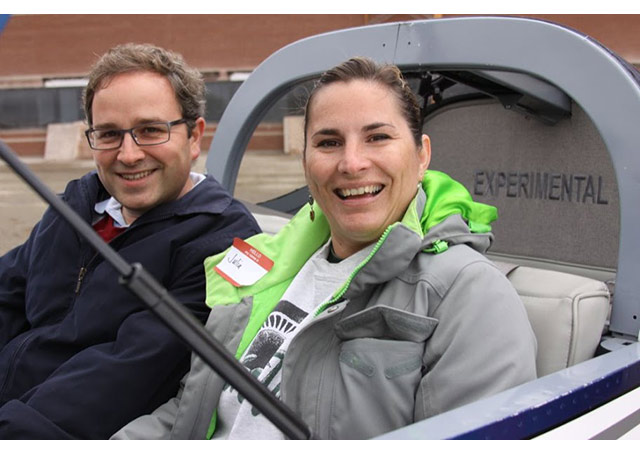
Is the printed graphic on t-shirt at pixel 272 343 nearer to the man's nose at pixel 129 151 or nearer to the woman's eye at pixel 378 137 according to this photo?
the woman's eye at pixel 378 137

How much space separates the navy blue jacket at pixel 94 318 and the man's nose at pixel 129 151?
0.53 feet

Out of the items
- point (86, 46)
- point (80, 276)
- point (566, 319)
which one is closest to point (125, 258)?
point (80, 276)

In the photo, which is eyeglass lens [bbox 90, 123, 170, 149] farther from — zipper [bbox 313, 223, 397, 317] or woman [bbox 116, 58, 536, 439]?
zipper [bbox 313, 223, 397, 317]

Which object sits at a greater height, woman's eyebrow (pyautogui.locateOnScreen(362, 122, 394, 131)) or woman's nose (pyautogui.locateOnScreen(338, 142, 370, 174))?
woman's eyebrow (pyautogui.locateOnScreen(362, 122, 394, 131))

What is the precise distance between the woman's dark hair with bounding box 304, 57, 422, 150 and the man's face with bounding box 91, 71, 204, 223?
470 millimetres

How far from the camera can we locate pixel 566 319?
1.55 m

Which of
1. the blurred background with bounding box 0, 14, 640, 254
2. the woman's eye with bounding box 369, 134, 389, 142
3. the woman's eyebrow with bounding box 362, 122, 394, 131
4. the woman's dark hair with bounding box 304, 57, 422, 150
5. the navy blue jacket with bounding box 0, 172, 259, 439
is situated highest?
the blurred background with bounding box 0, 14, 640, 254

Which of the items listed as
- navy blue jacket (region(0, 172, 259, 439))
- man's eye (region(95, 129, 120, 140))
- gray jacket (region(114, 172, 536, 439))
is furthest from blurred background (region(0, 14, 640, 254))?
gray jacket (region(114, 172, 536, 439))

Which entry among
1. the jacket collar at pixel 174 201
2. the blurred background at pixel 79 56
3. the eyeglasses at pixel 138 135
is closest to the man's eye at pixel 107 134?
the eyeglasses at pixel 138 135

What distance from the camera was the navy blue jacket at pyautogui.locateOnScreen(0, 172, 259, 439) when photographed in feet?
5.40

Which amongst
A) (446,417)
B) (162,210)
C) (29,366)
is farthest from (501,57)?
(29,366)

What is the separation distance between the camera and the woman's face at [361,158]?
4.90 feet

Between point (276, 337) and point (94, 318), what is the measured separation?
52 cm

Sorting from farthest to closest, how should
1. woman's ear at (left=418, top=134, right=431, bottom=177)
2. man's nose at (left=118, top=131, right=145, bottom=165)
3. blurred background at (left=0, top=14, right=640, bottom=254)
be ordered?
blurred background at (left=0, top=14, right=640, bottom=254), man's nose at (left=118, top=131, right=145, bottom=165), woman's ear at (left=418, top=134, right=431, bottom=177)
